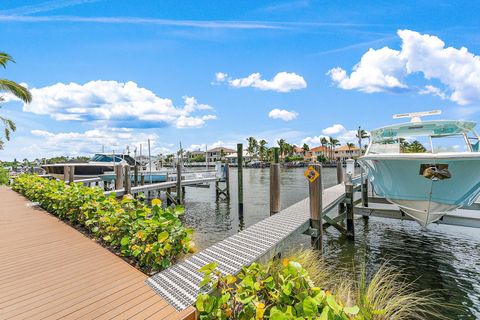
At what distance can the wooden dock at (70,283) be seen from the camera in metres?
3.53

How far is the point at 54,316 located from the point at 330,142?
109888mm

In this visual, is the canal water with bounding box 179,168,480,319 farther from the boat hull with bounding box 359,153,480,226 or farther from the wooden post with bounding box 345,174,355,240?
the boat hull with bounding box 359,153,480,226

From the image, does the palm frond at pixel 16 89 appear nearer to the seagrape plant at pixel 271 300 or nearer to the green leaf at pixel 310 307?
the seagrape plant at pixel 271 300

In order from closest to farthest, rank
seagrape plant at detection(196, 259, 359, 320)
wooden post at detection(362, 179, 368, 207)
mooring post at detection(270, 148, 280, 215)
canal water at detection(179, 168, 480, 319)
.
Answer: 1. seagrape plant at detection(196, 259, 359, 320)
2. canal water at detection(179, 168, 480, 319)
3. mooring post at detection(270, 148, 280, 215)
4. wooden post at detection(362, 179, 368, 207)

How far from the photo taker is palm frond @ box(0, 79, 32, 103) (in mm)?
15734

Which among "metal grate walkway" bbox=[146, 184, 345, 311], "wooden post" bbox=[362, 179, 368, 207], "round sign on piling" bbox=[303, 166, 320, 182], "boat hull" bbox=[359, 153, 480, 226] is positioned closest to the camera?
"metal grate walkway" bbox=[146, 184, 345, 311]

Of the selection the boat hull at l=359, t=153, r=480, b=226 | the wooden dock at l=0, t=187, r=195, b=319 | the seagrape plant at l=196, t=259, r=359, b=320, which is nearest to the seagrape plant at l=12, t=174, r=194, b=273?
the wooden dock at l=0, t=187, r=195, b=319

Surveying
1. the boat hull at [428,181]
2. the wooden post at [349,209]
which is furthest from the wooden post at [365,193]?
the boat hull at [428,181]

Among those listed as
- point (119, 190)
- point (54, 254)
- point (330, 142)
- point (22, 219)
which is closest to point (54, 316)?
point (54, 254)

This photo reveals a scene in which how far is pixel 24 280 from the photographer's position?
175 inches

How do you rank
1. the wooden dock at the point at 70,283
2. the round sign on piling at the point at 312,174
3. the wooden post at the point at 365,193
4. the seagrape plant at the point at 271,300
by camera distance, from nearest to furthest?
the seagrape plant at the point at 271,300 → the wooden dock at the point at 70,283 → the round sign on piling at the point at 312,174 → the wooden post at the point at 365,193

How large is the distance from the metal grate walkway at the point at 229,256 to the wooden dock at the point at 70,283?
20 centimetres

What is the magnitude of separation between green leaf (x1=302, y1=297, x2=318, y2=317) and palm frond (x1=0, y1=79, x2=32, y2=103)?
19.8 m

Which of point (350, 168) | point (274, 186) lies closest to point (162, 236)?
point (274, 186)
